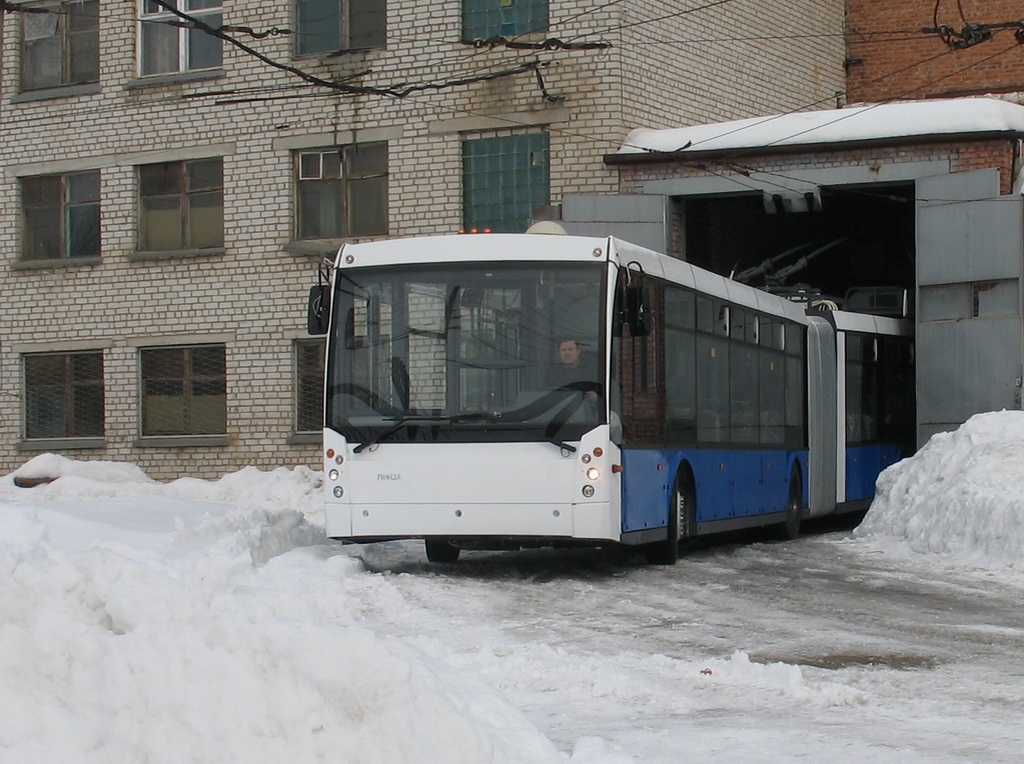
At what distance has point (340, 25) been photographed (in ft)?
87.6

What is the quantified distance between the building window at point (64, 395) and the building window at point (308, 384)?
3.77m

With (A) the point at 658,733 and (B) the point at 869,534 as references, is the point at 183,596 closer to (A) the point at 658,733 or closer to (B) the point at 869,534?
(A) the point at 658,733

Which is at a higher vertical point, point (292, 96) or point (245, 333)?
point (292, 96)

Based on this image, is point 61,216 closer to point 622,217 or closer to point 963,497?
point 622,217

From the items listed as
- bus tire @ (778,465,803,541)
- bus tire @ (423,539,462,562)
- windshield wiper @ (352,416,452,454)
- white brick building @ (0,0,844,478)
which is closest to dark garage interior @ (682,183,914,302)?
white brick building @ (0,0,844,478)

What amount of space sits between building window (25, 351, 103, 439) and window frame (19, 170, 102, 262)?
164 cm

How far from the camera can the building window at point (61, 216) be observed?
29219 millimetres

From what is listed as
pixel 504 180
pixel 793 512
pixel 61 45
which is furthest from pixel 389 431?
pixel 61 45

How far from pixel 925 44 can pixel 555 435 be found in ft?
67.7

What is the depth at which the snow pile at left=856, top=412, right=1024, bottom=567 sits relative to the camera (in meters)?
15.7

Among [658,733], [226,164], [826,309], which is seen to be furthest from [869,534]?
[226,164]

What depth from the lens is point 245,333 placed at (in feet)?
90.9

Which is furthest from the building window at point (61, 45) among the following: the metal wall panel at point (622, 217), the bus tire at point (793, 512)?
the bus tire at point (793, 512)

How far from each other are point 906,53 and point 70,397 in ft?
50.9
